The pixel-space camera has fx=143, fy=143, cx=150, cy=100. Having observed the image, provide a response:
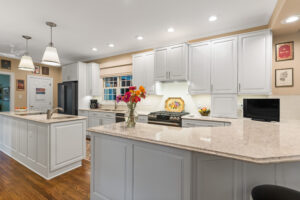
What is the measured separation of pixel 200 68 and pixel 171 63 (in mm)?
656

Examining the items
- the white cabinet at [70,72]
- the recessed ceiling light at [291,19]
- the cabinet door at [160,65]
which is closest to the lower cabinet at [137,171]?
the cabinet door at [160,65]

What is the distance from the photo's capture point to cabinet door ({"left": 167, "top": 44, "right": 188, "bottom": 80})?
314 centimetres

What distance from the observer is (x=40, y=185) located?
2104 mm

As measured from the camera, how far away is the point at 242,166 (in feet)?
3.67

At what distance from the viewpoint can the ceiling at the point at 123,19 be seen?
2.13 m

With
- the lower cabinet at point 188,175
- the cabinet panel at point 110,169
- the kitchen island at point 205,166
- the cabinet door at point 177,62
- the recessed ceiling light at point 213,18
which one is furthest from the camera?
the cabinet door at point 177,62

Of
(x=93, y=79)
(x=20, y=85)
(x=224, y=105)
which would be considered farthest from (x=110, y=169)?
(x=20, y=85)

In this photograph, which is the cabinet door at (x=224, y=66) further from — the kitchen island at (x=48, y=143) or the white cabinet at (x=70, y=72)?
the white cabinet at (x=70, y=72)

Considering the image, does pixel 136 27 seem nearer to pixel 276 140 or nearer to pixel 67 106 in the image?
pixel 276 140

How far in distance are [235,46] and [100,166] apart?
2992mm

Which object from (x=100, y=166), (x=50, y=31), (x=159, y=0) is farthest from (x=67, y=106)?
(x=159, y=0)

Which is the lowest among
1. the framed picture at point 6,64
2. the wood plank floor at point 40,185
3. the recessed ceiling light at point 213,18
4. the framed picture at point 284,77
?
the wood plank floor at point 40,185

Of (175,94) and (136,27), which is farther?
(175,94)

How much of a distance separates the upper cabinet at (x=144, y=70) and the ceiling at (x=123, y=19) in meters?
0.36
